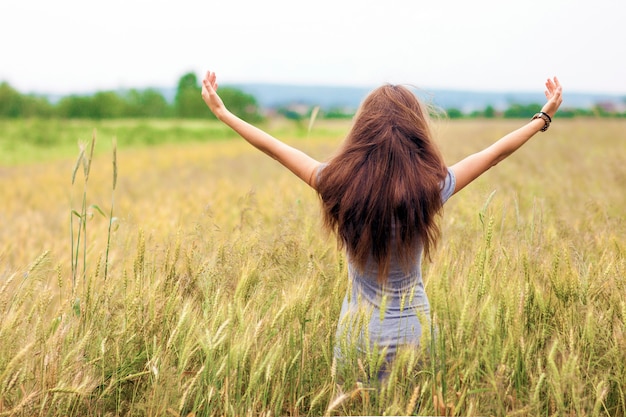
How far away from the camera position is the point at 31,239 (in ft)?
15.6

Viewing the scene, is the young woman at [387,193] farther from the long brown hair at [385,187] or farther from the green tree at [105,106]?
the green tree at [105,106]

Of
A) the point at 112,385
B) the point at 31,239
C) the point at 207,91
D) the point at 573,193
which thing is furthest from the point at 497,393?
the point at 31,239

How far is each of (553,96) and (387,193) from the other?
93 cm

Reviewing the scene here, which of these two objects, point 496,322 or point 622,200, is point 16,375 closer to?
point 496,322

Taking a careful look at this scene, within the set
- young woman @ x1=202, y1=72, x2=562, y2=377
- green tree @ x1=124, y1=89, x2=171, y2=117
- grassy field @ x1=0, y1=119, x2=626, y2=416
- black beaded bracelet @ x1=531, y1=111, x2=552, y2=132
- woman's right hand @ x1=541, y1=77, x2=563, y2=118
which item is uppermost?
woman's right hand @ x1=541, y1=77, x2=563, y2=118

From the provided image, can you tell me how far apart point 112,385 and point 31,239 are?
3.34 m

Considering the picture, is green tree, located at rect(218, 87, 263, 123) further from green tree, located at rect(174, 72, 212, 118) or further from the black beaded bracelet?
the black beaded bracelet

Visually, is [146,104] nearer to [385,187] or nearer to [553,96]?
[553,96]

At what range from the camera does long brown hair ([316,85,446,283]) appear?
76.9 inches

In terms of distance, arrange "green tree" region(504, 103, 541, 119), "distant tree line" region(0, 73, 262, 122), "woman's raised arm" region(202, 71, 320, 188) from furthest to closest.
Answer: "green tree" region(504, 103, 541, 119), "distant tree line" region(0, 73, 262, 122), "woman's raised arm" region(202, 71, 320, 188)

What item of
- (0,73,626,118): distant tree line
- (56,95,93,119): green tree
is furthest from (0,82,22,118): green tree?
(56,95,93,119): green tree

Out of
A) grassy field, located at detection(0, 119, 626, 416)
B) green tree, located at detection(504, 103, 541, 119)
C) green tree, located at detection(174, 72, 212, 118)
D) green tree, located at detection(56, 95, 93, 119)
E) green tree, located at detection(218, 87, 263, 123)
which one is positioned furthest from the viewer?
green tree, located at detection(504, 103, 541, 119)

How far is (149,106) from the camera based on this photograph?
Result: 56281 millimetres

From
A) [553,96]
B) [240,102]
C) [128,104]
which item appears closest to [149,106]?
[128,104]
